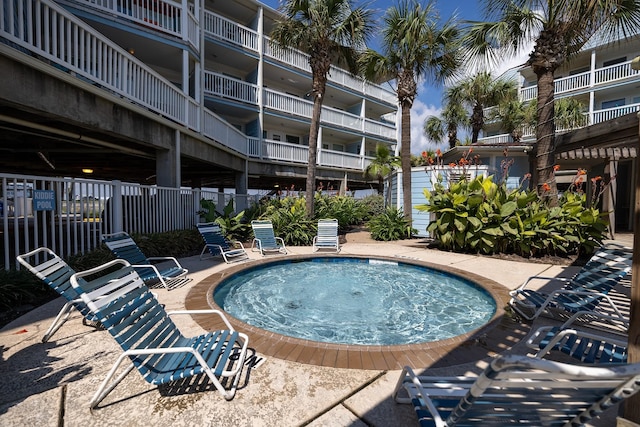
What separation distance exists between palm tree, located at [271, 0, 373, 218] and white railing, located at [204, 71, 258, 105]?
14.4 feet

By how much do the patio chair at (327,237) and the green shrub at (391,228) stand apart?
2.73 metres

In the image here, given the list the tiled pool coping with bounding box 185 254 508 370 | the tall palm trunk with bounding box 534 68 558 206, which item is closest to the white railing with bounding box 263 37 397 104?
the tall palm trunk with bounding box 534 68 558 206

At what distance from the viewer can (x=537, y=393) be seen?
1.33 metres

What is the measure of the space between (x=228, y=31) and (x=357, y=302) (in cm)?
1531

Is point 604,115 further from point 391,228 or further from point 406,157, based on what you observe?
point 391,228

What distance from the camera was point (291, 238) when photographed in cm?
997

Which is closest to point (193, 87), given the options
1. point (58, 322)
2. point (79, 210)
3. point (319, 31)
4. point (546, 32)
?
point (319, 31)

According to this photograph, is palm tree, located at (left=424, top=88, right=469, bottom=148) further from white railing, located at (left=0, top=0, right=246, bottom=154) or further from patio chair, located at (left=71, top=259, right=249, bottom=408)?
patio chair, located at (left=71, top=259, right=249, bottom=408)

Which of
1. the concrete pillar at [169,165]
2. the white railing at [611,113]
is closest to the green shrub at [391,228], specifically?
the concrete pillar at [169,165]

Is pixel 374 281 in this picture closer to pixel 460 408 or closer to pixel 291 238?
pixel 291 238

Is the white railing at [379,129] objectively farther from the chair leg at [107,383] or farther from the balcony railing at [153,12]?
the chair leg at [107,383]

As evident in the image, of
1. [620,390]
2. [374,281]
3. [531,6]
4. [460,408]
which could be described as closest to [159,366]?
[460,408]

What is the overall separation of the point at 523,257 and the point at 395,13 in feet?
31.3

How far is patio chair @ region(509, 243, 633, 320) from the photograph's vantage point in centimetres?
345
